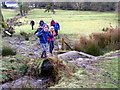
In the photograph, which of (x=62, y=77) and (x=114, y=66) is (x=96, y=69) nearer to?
(x=114, y=66)

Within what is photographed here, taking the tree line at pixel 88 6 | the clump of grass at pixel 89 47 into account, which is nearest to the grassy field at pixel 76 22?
the tree line at pixel 88 6

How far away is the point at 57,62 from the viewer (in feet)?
18.1

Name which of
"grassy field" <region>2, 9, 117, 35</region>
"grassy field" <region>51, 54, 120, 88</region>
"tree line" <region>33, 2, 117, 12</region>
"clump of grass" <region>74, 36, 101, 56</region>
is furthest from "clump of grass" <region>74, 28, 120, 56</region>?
"tree line" <region>33, 2, 117, 12</region>

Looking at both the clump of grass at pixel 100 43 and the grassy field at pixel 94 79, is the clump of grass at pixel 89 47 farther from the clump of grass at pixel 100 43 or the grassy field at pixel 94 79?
the grassy field at pixel 94 79

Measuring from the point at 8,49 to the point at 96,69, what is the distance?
4.47m

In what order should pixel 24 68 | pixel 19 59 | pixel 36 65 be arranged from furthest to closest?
pixel 19 59
pixel 24 68
pixel 36 65

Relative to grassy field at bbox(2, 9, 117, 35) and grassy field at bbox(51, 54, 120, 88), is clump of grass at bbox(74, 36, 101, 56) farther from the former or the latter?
grassy field at bbox(2, 9, 117, 35)

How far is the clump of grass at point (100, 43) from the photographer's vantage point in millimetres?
9055

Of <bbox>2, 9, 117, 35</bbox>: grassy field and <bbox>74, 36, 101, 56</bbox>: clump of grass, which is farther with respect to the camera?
<bbox>2, 9, 117, 35</bbox>: grassy field

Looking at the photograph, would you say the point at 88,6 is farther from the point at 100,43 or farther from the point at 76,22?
the point at 100,43

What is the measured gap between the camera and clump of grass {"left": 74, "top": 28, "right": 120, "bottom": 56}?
9.05m

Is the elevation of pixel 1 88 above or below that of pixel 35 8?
below

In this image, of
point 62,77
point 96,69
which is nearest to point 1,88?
point 62,77

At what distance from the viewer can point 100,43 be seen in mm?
10461
